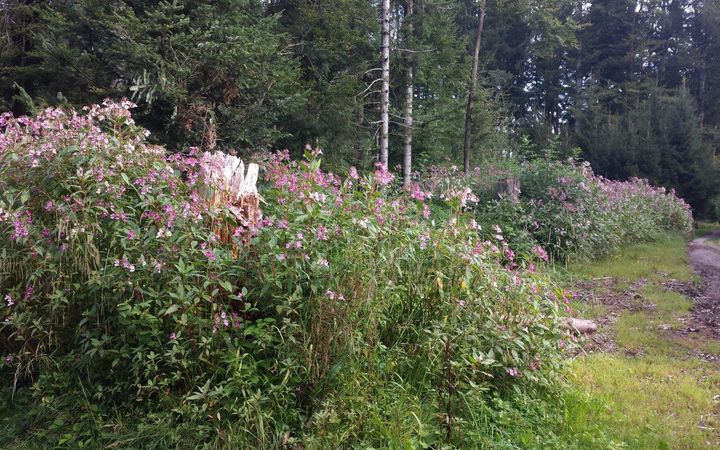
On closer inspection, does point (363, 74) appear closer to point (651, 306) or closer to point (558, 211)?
point (558, 211)

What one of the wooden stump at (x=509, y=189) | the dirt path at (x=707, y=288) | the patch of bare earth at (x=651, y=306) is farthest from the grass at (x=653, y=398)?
the wooden stump at (x=509, y=189)

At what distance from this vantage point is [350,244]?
10.9 feet

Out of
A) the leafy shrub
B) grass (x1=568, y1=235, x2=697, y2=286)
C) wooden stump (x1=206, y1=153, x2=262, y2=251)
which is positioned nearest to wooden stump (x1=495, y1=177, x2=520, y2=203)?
the leafy shrub

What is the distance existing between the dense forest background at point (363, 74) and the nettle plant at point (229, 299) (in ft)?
12.7

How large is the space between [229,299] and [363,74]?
10.3m

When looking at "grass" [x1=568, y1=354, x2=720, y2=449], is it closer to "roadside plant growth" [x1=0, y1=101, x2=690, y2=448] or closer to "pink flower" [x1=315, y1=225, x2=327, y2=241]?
"roadside plant growth" [x1=0, y1=101, x2=690, y2=448]

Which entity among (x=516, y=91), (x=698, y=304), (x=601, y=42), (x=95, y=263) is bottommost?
(x=698, y=304)

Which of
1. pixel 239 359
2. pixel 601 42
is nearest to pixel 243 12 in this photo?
pixel 239 359

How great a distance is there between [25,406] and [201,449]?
1.45 metres

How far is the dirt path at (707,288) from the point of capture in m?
6.71

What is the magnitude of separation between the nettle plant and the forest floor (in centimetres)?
72

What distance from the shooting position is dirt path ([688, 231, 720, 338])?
671cm

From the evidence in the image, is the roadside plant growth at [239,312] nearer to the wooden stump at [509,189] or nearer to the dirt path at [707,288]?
the dirt path at [707,288]

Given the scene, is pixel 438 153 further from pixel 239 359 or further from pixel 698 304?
pixel 239 359
